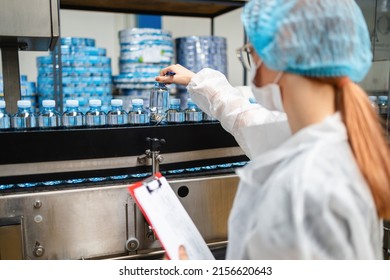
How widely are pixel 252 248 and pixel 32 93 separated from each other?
2330 mm

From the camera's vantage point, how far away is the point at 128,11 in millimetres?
2562

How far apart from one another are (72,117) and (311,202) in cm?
89

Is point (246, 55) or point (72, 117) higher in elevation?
point (246, 55)

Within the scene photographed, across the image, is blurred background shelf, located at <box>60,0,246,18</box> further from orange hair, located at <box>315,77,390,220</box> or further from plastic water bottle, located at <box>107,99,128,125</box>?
orange hair, located at <box>315,77,390,220</box>

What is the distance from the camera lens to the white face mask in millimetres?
771

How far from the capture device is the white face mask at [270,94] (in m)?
0.77

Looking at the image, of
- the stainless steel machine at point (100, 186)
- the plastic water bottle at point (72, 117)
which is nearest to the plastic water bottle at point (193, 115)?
the stainless steel machine at point (100, 186)

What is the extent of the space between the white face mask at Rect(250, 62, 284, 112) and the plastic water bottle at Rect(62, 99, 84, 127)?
67 centimetres

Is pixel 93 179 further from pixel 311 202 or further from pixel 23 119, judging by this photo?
pixel 311 202

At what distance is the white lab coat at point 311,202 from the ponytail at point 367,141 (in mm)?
14

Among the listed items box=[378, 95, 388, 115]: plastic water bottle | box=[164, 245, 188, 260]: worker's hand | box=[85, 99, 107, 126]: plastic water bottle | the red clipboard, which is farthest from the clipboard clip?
box=[378, 95, 388, 115]: plastic water bottle

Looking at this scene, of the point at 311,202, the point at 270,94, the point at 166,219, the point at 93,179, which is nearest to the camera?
the point at 311,202

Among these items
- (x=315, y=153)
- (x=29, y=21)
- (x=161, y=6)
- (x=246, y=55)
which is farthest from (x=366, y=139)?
(x=161, y=6)

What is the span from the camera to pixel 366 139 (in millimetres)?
682
